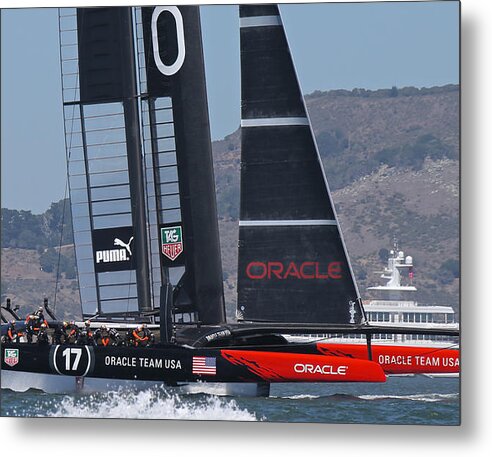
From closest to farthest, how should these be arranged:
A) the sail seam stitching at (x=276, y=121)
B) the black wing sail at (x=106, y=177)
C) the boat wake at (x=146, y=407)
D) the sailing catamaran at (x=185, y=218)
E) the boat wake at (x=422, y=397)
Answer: the boat wake at (x=422, y=397), the boat wake at (x=146, y=407), the sailing catamaran at (x=185, y=218), the sail seam stitching at (x=276, y=121), the black wing sail at (x=106, y=177)

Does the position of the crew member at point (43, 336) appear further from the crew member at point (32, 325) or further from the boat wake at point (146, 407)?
the boat wake at point (146, 407)

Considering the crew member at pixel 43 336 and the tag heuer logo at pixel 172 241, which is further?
the tag heuer logo at pixel 172 241

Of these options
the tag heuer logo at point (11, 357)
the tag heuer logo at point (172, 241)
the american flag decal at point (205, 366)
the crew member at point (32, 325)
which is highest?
the tag heuer logo at point (172, 241)

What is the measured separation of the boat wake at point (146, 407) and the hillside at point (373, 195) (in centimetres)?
86

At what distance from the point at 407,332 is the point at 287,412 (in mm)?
912

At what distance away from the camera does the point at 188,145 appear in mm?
9562

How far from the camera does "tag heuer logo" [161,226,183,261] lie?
9.48 m

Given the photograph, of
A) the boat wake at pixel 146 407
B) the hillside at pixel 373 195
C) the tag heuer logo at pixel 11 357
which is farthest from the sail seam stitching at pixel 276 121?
the tag heuer logo at pixel 11 357

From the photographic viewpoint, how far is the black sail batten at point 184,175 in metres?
9.45

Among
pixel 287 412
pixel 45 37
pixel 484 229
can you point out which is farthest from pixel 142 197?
pixel 484 229

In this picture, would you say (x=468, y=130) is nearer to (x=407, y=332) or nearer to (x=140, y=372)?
(x=407, y=332)

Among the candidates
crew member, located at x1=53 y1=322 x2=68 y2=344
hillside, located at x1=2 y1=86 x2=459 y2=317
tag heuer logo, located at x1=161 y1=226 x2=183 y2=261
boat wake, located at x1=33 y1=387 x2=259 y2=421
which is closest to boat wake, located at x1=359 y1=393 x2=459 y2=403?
hillside, located at x1=2 y1=86 x2=459 y2=317

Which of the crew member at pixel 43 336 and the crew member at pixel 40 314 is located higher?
the crew member at pixel 40 314

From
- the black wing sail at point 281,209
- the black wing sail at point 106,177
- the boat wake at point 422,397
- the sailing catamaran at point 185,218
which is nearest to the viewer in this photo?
the boat wake at point 422,397
